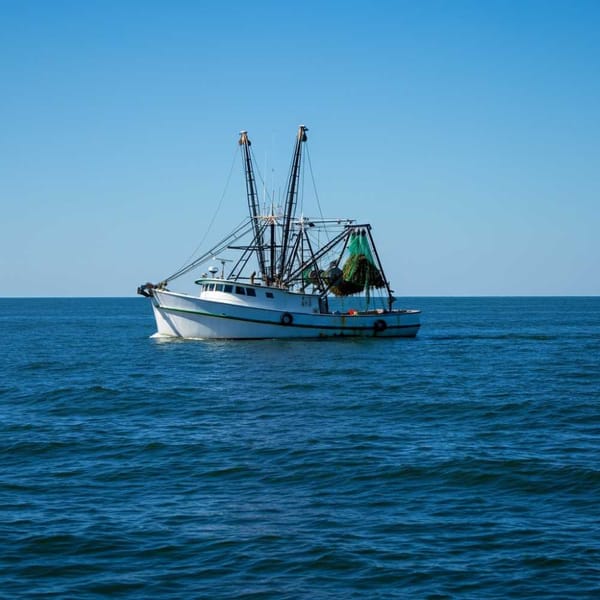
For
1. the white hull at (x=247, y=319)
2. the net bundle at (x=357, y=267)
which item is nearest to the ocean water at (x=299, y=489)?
the white hull at (x=247, y=319)

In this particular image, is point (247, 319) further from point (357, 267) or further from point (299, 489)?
point (299, 489)

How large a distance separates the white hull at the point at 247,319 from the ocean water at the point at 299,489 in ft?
66.7

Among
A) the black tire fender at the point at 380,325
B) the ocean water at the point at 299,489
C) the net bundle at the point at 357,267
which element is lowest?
the ocean water at the point at 299,489

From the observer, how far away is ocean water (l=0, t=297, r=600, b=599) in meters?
12.8

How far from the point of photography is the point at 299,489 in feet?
58.0

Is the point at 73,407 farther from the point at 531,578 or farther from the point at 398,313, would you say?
the point at 398,313

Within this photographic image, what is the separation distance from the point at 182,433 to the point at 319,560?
11.6 meters

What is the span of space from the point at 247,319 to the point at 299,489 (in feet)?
131

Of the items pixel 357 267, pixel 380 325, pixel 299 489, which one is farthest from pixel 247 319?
pixel 299 489

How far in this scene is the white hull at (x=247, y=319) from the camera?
57.3 meters

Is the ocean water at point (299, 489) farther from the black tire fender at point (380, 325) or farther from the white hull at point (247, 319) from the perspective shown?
the black tire fender at point (380, 325)

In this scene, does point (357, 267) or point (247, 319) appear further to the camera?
point (357, 267)

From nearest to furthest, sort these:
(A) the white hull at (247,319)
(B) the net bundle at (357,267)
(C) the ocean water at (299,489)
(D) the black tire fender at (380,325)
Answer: (C) the ocean water at (299,489) < (A) the white hull at (247,319) < (D) the black tire fender at (380,325) < (B) the net bundle at (357,267)

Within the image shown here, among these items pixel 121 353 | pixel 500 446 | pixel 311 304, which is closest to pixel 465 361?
pixel 311 304
